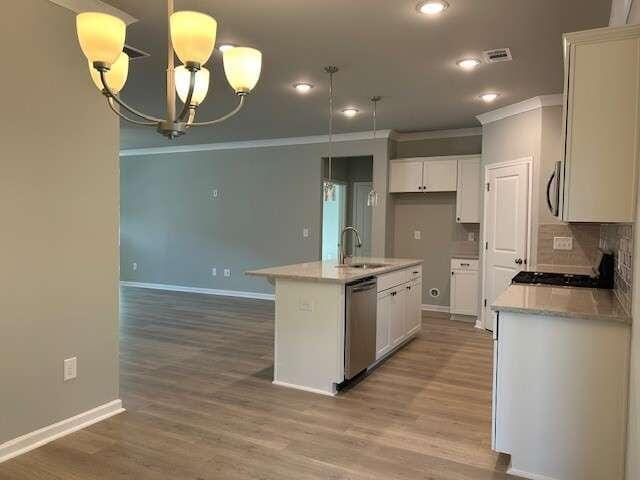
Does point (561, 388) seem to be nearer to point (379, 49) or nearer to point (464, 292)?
point (379, 49)

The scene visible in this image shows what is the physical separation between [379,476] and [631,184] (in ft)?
5.96

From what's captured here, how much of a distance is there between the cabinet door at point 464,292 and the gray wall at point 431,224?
493 millimetres

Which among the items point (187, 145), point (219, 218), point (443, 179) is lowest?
point (219, 218)

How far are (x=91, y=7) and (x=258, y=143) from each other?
4.77 m

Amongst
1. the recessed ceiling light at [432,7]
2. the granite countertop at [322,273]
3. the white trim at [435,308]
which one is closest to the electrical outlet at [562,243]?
the granite countertop at [322,273]

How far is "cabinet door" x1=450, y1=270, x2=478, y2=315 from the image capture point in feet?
20.4

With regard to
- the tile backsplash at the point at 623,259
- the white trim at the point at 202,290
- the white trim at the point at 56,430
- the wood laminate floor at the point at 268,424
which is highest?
the tile backsplash at the point at 623,259

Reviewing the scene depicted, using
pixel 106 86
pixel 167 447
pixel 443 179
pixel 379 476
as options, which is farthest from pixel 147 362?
pixel 443 179

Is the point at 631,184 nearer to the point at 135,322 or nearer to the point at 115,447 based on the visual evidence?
the point at 115,447

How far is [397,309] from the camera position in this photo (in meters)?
4.60

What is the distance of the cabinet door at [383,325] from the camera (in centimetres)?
414

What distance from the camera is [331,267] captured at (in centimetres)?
421

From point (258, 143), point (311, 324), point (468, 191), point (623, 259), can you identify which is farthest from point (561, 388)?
point (258, 143)

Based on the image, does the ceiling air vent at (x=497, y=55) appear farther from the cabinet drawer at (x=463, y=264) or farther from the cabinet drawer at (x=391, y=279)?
the cabinet drawer at (x=463, y=264)
